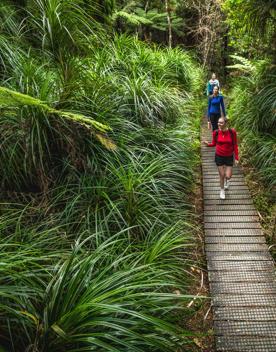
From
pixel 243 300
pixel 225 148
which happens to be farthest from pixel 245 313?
pixel 225 148

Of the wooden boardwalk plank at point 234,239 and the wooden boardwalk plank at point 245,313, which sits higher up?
the wooden boardwalk plank at point 234,239

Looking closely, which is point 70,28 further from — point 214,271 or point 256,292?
point 256,292

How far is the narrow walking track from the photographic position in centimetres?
361

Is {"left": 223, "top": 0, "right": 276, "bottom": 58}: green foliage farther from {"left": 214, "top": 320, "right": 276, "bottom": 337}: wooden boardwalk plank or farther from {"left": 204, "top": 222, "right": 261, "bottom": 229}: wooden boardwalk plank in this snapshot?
{"left": 214, "top": 320, "right": 276, "bottom": 337}: wooden boardwalk plank

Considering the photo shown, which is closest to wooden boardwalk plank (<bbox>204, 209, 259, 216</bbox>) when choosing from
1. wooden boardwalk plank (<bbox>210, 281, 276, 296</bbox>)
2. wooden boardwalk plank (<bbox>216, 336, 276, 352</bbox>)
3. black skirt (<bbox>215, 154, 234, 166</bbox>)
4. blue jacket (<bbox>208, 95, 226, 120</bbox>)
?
black skirt (<bbox>215, 154, 234, 166</bbox>)

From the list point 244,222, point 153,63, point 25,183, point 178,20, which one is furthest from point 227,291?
point 178,20

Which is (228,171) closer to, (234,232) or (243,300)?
(234,232)

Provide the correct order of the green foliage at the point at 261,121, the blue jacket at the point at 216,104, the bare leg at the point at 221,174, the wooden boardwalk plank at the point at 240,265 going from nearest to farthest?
the wooden boardwalk plank at the point at 240,265
the bare leg at the point at 221,174
the green foliage at the point at 261,121
the blue jacket at the point at 216,104

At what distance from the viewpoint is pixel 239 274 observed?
4488 mm

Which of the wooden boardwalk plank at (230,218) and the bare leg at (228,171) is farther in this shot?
the bare leg at (228,171)

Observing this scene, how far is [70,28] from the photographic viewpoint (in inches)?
217

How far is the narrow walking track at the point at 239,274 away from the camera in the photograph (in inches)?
142

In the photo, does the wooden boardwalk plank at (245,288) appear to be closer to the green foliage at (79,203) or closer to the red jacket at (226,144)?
the green foliage at (79,203)

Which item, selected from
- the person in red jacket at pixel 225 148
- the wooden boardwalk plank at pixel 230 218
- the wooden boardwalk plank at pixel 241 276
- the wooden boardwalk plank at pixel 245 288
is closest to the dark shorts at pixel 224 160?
the person in red jacket at pixel 225 148
